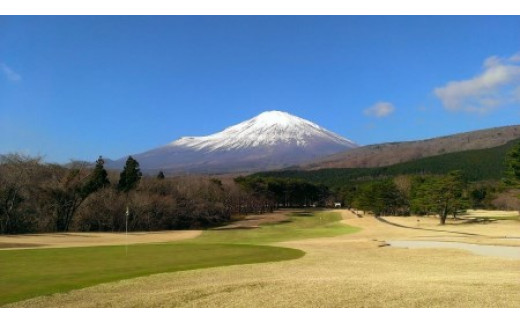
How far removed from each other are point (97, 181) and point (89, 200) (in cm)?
331

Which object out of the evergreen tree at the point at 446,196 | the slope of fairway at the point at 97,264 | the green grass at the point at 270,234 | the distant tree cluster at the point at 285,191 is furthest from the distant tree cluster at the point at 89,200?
the evergreen tree at the point at 446,196

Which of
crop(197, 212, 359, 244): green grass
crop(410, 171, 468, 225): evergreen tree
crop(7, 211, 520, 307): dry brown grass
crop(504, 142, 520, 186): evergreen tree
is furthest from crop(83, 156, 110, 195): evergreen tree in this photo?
crop(504, 142, 520, 186): evergreen tree

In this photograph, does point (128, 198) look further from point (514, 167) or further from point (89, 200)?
point (514, 167)

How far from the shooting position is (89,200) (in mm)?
70000

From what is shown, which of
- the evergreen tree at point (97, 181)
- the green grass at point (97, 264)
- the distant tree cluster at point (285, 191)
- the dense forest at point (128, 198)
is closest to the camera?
the green grass at point (97, 264)

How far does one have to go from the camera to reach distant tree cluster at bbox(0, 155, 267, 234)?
60.2m

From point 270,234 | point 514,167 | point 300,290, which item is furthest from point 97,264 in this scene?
point 514,167

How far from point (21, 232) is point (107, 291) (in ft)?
159

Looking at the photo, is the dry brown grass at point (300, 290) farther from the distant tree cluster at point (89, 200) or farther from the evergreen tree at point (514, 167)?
the evergreen tree at point (514, 167)

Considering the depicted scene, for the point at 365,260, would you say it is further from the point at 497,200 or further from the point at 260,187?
the point at 497,200

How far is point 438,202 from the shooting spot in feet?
247

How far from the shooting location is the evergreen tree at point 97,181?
69.8 metres

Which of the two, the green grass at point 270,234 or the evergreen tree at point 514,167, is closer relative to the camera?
the green grass at point 270,234
